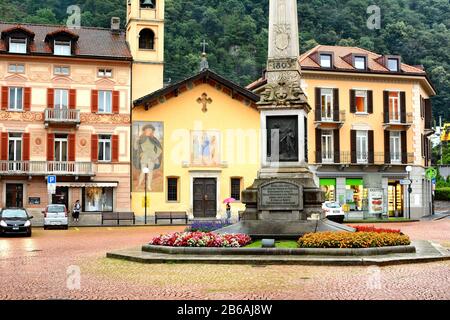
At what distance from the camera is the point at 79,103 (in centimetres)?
4088

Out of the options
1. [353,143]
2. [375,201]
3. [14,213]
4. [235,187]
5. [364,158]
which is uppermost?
[353,143]

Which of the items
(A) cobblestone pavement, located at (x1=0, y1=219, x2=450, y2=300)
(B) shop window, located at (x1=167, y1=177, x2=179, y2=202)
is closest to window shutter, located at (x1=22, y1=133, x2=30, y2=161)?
(B) shop window, located at (x1=167, y1=177, x2=179, y2=202)

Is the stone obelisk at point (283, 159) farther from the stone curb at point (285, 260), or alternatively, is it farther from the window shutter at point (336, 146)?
the window shutter at point (336, 146)

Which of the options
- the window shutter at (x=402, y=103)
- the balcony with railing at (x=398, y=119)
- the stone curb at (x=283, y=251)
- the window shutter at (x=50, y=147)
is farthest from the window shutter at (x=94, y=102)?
the stone curb at (x=283, y=251)

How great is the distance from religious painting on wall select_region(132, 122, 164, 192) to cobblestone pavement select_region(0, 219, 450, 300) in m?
25.0

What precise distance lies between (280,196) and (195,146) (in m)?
24.6

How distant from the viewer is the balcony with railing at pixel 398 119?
45719 millimetres

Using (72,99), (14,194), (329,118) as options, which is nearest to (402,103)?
(329,118)

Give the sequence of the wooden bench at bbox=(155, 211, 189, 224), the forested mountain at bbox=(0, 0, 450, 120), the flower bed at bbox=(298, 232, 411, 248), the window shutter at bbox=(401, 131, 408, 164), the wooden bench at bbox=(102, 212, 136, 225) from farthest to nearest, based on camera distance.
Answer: the forested mountain at bbox=(0, 0, 450, 120), the window shutter at bbox=(401, 131, 408, 164), the wooden bench at bbox=(155, 211, 189, 224), the wooden bench at bbox=(102, 212, 136, 225), the flower bed at bbox=(298, 232, 411, 248)

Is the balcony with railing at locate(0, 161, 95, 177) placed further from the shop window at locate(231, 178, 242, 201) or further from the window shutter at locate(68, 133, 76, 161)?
the shop window at locate(231, 178, 242, 201)

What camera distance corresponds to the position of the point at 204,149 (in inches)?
1676

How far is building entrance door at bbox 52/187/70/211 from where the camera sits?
4050 cm

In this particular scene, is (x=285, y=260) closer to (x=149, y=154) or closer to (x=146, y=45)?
(x=149, y=154)

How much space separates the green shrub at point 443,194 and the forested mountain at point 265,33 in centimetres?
1884
